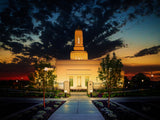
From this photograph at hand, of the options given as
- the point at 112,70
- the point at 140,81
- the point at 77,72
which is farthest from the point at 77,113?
the point at 140,81

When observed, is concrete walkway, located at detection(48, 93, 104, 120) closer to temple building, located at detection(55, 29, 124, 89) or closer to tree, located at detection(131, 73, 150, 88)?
temple building, located at detection(55, 29, 124, 89)

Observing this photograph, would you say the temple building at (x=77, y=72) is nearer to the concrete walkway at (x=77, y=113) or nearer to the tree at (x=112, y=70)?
the tree at (x=112, y=70)

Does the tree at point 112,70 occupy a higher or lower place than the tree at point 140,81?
higher

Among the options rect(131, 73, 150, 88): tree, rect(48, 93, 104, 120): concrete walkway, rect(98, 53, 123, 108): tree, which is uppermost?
rect(98, 53, 123, 108): tree

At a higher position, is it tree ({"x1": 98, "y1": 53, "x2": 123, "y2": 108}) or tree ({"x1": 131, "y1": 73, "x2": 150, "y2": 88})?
tree ({"x1": 98, "y1": 53, "x2": 123, "y2": 108})

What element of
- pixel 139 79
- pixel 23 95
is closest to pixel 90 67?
pixel 139 79

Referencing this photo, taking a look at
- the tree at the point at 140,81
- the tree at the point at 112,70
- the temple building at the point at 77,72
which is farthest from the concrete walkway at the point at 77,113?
the tree at the point at 140,81

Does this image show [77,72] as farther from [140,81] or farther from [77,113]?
[77,113]

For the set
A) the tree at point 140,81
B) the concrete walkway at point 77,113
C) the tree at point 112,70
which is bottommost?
the concrete walkway at point 77,113

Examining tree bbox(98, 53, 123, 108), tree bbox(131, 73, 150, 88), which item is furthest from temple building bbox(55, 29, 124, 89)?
tree bbox(98, 53, 123, 108)

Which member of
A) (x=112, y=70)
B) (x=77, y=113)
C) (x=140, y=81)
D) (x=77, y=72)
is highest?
(x=77, y=72)

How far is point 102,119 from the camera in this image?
10.2m

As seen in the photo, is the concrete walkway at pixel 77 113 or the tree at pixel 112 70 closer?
the concrete walkway at pixel 77 113

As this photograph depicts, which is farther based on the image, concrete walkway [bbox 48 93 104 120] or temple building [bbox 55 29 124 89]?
temple building [bbox 55 29 124 89]
